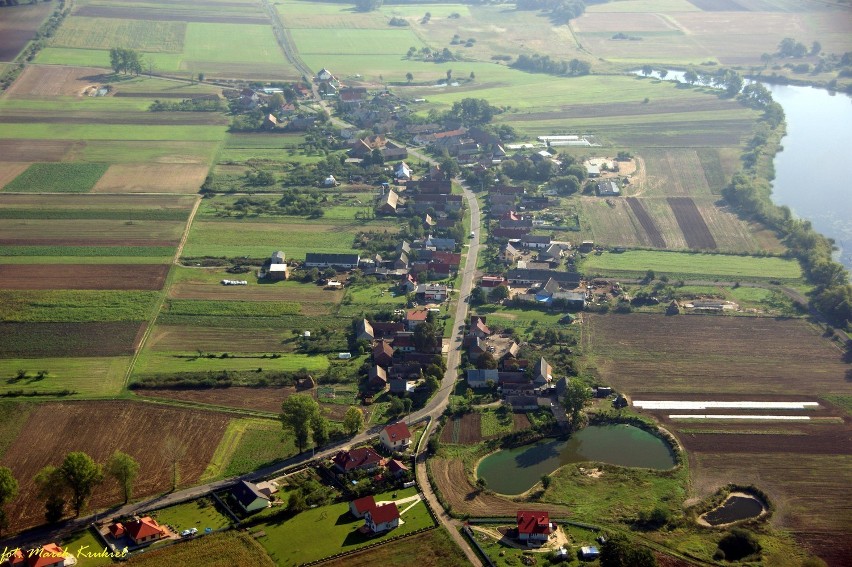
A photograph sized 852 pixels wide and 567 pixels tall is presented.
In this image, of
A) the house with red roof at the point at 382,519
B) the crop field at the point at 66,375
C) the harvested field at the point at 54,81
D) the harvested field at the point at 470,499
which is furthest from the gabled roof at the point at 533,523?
the harvested field at the point at 54,81

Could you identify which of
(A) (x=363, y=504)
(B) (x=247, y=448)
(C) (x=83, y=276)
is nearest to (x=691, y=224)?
(B) (x=247, y=448)

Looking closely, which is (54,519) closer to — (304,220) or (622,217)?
(304,220)

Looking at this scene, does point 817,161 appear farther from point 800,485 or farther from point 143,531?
point 143,531

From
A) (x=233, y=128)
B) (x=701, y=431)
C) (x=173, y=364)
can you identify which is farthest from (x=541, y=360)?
(x=233, y=128)

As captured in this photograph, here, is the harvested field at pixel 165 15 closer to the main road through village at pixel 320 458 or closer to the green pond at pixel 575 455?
the main road through village at pixel 320 458

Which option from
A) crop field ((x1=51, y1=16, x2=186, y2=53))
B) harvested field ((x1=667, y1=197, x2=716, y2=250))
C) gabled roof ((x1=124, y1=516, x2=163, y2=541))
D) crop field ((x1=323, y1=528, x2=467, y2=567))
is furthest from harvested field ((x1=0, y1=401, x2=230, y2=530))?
crop field ((x1=51, y1=16, x2=186, y2=53))

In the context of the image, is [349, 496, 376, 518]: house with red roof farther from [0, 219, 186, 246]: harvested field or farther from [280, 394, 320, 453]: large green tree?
[0, 219, 186, 246]: harvested field
